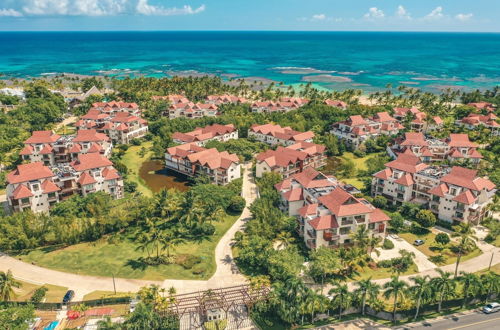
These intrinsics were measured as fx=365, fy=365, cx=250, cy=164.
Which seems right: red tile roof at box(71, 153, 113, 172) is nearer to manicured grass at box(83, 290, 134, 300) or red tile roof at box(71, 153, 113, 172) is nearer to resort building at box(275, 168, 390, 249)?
manicured grass at box(83, 290, 134, 300)

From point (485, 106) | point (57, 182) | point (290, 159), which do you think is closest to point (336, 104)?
point (485, 106)

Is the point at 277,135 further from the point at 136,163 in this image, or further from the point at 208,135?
the point at 136,163

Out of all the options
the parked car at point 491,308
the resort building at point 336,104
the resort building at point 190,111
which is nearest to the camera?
the parked car at point 491,308

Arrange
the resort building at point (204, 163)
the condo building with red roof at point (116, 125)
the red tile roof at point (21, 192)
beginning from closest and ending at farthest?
the red tile roof at point (21, 192) < the resort building at point (204, 163) < the condo building with red roof at point (116, 125)

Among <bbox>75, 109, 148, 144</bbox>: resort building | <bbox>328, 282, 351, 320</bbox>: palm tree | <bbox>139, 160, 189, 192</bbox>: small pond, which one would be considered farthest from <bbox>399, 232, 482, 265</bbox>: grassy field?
<bbox>75, 109, 148, 144</bbox>: resort building

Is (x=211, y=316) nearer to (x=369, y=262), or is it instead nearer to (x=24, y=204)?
(x=369, y=262)

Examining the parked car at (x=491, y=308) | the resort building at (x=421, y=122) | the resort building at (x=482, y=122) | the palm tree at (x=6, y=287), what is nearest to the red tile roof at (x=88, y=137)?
the palm tree at (x=6, y=287)

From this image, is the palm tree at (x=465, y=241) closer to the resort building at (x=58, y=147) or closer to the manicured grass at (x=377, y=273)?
the manicured grass at (x=377, y=273)
